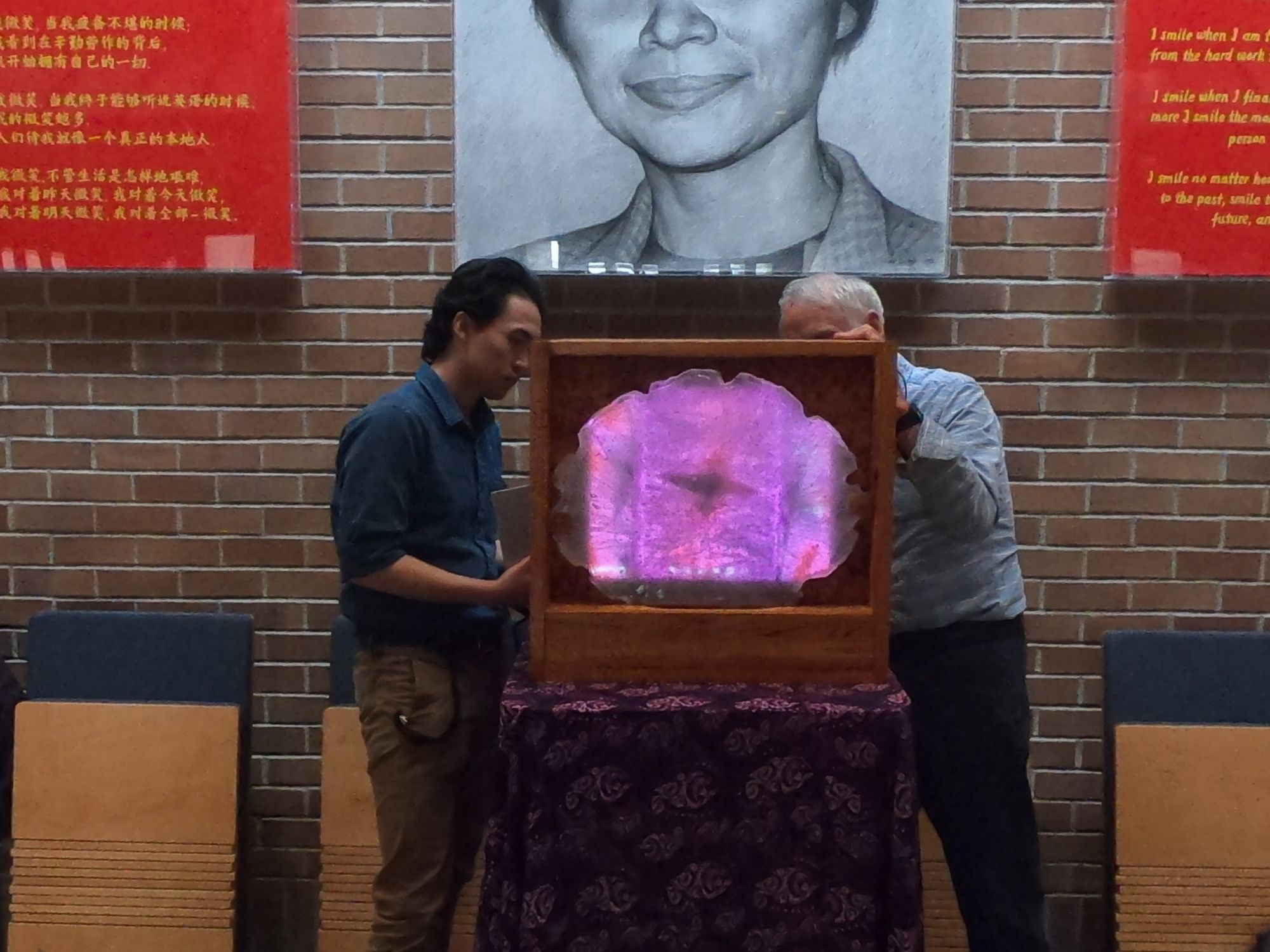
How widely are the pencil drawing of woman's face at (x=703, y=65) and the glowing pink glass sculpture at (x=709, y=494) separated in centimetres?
109

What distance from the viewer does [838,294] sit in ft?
6.40

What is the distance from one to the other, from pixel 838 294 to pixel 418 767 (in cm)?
100

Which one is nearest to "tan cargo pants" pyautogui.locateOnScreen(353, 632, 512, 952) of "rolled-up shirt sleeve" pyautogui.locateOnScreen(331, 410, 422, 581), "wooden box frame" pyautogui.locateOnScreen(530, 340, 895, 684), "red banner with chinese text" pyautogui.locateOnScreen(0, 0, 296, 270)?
"rolled-up shirt sleeve" pyautogui.locateOnScreen(331, 410, 422, 581)

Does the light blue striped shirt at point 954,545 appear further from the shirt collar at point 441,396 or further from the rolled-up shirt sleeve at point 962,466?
the shirt collar at point 441,396

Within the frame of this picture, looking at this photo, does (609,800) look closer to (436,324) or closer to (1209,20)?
(436,324)

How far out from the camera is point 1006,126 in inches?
101

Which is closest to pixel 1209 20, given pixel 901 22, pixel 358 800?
pixel 901 22

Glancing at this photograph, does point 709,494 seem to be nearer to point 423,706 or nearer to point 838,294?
point 838,294

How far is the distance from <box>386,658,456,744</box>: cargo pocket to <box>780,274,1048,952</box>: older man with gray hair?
0.76m

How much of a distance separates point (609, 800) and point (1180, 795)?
1.39 m

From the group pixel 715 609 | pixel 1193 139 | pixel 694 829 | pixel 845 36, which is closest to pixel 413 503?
pixel 715 609

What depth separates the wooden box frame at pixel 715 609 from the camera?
1641mm

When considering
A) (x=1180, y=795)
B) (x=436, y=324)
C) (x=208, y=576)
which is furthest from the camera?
(x=208, y=576)

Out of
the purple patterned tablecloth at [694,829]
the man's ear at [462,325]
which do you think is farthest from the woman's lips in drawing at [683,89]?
the purple patterned tablecloth at [694,829]
